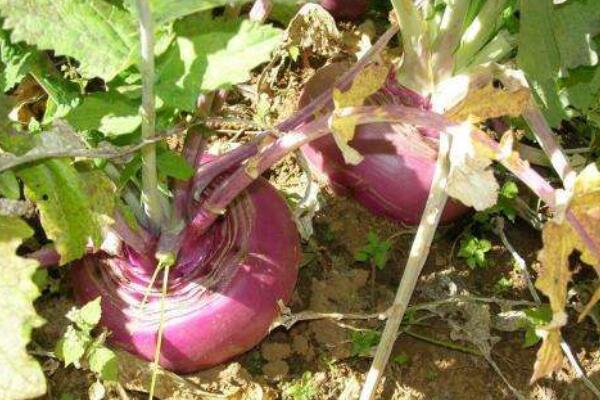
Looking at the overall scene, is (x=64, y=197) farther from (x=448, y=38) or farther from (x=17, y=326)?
(x=448, y=38)

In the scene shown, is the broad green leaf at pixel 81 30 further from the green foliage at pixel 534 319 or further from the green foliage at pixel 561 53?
the green foliage at pixel 534 319

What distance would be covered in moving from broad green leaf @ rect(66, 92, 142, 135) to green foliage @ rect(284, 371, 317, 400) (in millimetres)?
546

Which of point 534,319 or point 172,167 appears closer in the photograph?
point 172,167

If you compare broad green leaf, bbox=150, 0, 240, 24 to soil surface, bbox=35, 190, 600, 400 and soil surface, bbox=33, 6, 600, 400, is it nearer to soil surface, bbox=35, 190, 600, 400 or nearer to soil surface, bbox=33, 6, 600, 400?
soil surface, bbox=33, 6, 600, 400

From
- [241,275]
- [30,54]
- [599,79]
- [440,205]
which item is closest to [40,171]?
[30,54]

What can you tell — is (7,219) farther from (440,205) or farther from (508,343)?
(508,343)

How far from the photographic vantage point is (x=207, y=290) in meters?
1.26

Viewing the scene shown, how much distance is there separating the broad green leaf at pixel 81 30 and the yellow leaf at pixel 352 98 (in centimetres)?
23

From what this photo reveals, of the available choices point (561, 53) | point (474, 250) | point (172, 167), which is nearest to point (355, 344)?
point (474, 250)

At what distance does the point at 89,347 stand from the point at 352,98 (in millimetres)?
576

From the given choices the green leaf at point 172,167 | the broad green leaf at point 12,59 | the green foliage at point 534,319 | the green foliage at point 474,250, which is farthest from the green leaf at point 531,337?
the broad green leaf at point 12,59

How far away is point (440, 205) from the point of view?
1330mm

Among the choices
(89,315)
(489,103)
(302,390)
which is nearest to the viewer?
(489,103)

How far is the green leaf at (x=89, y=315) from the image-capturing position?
3.96ft
